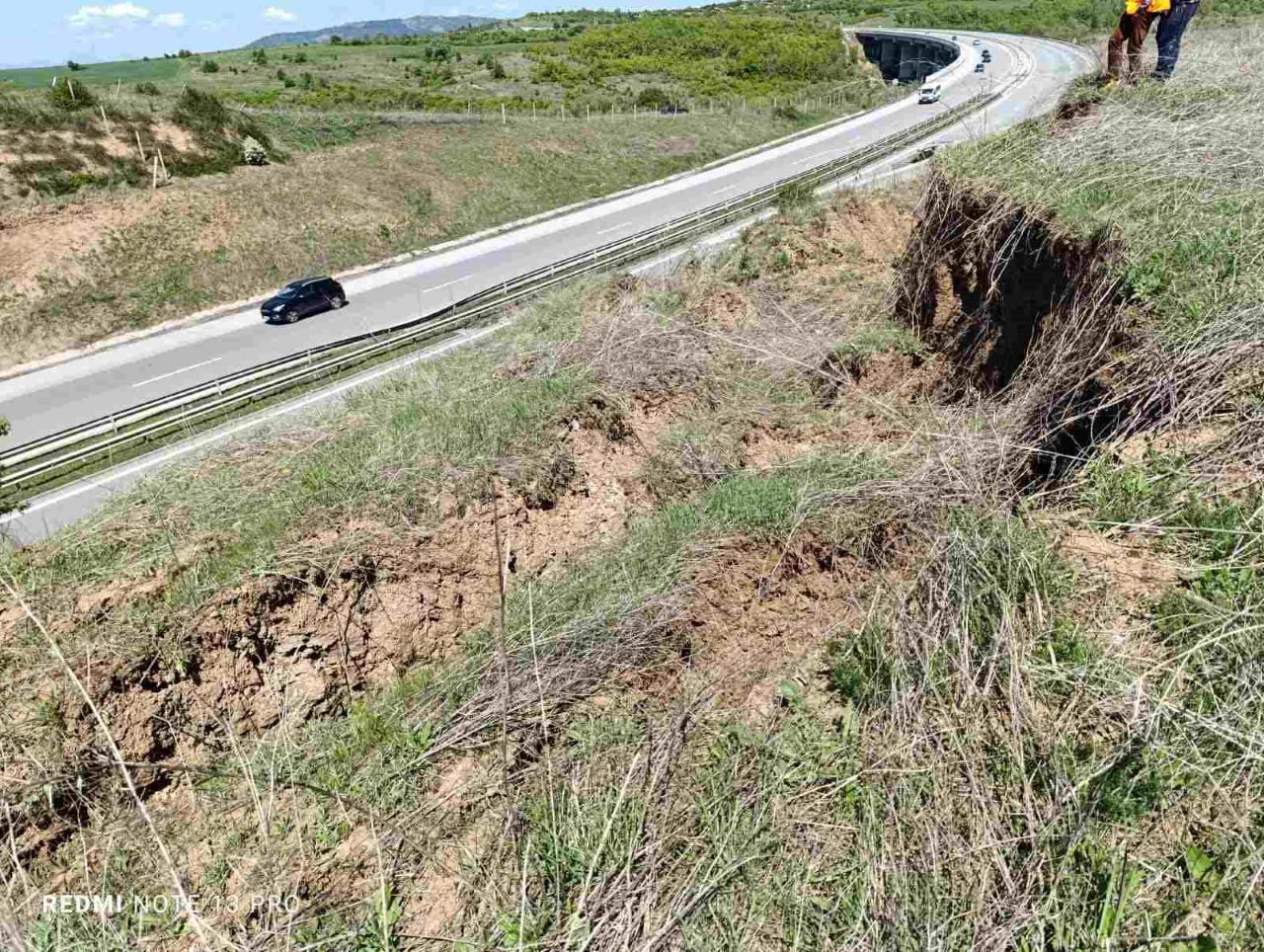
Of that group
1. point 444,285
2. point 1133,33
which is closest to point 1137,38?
point 1133,33

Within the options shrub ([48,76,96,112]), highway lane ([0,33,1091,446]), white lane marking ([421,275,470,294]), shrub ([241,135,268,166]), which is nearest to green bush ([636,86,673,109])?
highway lane ([0,33,1091,446])

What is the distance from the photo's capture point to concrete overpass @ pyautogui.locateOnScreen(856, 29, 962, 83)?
239 ft

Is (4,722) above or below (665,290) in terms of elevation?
below

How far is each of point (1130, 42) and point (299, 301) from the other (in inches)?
976

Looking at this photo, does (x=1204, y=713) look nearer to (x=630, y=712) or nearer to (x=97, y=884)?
(x=630, y=712)

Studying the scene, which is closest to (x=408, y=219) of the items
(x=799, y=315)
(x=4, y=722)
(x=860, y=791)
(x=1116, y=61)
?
(x=799, y=315)

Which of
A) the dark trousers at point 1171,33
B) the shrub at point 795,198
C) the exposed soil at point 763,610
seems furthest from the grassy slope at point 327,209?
the dark trousers at point 1171,33

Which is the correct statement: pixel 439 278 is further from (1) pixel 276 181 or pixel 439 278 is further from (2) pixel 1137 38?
(2) pixel 1137 38

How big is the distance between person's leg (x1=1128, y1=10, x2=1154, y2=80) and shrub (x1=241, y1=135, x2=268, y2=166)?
37.4m

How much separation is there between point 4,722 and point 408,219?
34.2 metres

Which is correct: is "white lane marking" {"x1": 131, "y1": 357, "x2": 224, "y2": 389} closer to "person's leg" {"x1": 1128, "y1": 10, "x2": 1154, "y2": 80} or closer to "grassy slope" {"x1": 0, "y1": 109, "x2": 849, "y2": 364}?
"grassy slope" {"x1": 0, "y1": 109, "x2": 849, "y2": 364}

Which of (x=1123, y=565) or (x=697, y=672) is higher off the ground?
(x=1123, y=565)

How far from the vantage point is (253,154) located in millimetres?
36750

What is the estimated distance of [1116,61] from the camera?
1404 centimetres
